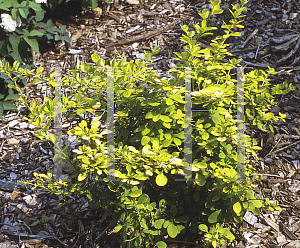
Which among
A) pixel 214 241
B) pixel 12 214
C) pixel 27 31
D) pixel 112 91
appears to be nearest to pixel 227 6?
pixel 27 31

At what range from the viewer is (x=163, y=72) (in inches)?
134

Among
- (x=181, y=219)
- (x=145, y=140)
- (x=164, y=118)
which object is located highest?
(x=164, y=118)

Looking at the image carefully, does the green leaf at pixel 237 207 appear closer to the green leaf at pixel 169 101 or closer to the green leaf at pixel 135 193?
the green leaf at pixel 135 193

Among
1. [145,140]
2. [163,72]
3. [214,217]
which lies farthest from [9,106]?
[214,217]

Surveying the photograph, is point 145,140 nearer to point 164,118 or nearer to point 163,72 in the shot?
point 164,118

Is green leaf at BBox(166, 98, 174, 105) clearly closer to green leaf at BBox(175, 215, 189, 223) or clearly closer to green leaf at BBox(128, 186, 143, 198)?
green leaf at BBox(128, 186, 143, 198)

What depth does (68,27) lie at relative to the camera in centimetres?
409

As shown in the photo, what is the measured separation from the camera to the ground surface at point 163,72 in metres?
2.27

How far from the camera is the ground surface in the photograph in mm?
2268

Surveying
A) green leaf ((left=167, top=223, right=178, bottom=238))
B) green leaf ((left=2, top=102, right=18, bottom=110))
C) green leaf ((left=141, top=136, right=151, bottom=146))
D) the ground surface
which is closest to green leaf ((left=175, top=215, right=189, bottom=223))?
green leaf ((left=167, top=223, right=178, bottom=238))

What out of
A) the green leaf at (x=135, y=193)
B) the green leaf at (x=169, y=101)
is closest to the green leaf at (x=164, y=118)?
the green leaf at (x=169, y=101)

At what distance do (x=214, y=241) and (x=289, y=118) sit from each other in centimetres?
197

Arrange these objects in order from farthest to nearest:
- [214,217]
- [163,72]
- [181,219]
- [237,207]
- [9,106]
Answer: [163,72]
[9,106]
[181,219]
[214,217]
[237,207]

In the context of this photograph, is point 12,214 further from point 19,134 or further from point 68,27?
point 68,27
